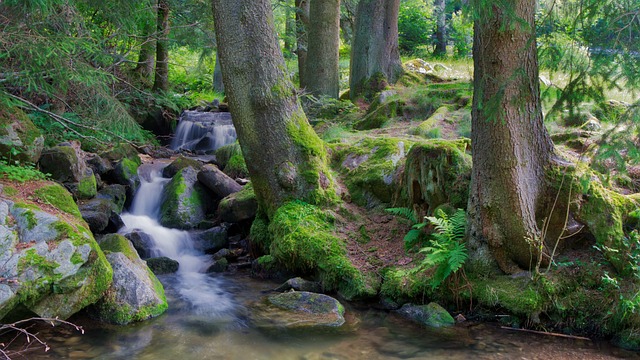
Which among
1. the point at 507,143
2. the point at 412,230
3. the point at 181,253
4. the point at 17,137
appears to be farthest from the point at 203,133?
the point at 507,143

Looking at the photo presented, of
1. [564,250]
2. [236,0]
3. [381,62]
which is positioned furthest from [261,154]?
[381,62]

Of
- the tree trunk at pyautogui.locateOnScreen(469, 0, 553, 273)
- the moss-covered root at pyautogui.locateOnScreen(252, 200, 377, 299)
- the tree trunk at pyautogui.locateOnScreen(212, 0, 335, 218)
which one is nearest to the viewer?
the tree trunk at pyautogui.locateOnScreen(469, 0, 553, 273)

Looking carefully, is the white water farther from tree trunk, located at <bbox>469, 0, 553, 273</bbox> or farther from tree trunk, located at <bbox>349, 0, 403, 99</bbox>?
tree trunk, located at <bbox>349, 0, 403, 99</bbox>

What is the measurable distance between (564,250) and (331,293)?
2987 millimetres

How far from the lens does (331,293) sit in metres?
7.03

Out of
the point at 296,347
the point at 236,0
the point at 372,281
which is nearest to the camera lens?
the point at 296,347

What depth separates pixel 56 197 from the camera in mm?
6656

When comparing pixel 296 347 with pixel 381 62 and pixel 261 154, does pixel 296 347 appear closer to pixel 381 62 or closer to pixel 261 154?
pixel 261 154

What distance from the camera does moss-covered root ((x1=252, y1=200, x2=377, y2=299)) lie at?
686cm

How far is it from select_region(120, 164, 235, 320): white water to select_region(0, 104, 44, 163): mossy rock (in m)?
2.20

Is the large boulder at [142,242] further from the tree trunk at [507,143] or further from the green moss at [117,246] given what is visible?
the tree trunk at [507,143]

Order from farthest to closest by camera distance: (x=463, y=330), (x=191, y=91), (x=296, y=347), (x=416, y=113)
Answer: (x=191, y=91)
(x=416, y=113)
(x=463, y=330)
(x=296, y=347)

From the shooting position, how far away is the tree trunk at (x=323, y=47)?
13.2 metres

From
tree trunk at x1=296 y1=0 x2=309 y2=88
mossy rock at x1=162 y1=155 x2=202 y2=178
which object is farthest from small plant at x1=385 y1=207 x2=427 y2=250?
tree trunk at x1=296 y1=0 x2=309 y2=88
